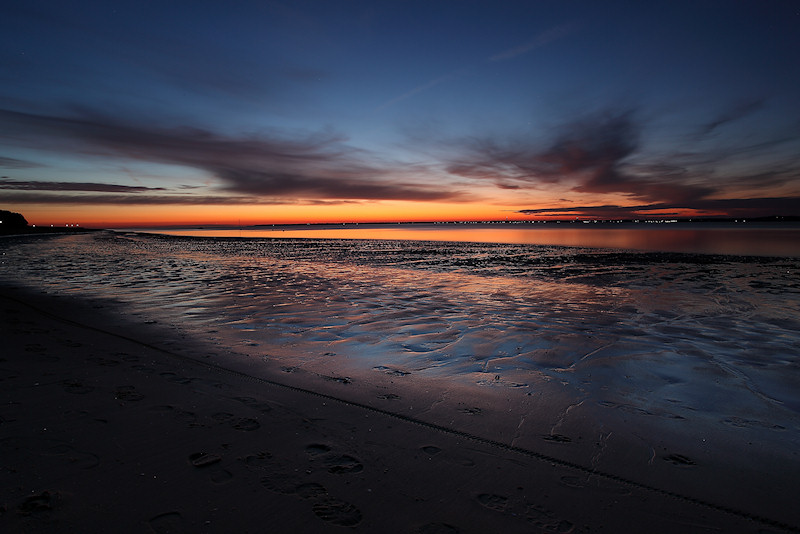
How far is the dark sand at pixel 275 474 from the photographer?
8.65 feet

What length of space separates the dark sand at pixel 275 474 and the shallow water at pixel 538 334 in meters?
0.82

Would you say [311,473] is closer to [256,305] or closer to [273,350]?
[273,350]

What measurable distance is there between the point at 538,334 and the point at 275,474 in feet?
19.6

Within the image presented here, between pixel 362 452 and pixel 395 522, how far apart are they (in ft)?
2.95

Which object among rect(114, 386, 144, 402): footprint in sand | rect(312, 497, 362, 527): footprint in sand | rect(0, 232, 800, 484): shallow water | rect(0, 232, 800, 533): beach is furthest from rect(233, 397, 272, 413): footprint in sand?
rect(312, 497, 362, 527): footprint in sand

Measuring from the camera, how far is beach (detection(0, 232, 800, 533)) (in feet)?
8.95

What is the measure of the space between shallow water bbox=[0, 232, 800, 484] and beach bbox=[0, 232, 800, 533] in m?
0.06

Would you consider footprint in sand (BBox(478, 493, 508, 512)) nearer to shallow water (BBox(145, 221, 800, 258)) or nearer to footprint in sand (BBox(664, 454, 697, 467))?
→ footprint in sand (BBox(664, 454, 697, 467))

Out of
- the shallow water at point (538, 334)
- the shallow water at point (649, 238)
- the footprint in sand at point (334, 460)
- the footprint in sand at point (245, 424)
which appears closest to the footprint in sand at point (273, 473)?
the footprint in sand at point (334, 460)

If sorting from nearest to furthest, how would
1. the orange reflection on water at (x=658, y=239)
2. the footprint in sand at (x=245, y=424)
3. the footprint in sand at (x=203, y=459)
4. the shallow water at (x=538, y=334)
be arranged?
the footprint in sand at (x=203, y=459)
the footprint in sand at (x=245, y=424)
the shallow water at (x=538, y=334)
the orange reflection on water at (x=658, y=239)

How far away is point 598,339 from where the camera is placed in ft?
24.1

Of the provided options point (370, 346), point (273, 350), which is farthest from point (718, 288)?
point (273, 350)

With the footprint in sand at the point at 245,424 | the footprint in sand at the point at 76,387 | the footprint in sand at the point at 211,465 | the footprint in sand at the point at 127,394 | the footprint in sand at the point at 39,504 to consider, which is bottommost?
the footprint in sand at the point at 245,424

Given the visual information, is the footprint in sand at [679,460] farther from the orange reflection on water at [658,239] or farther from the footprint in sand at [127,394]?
the orange reflection on water at [658,239]
